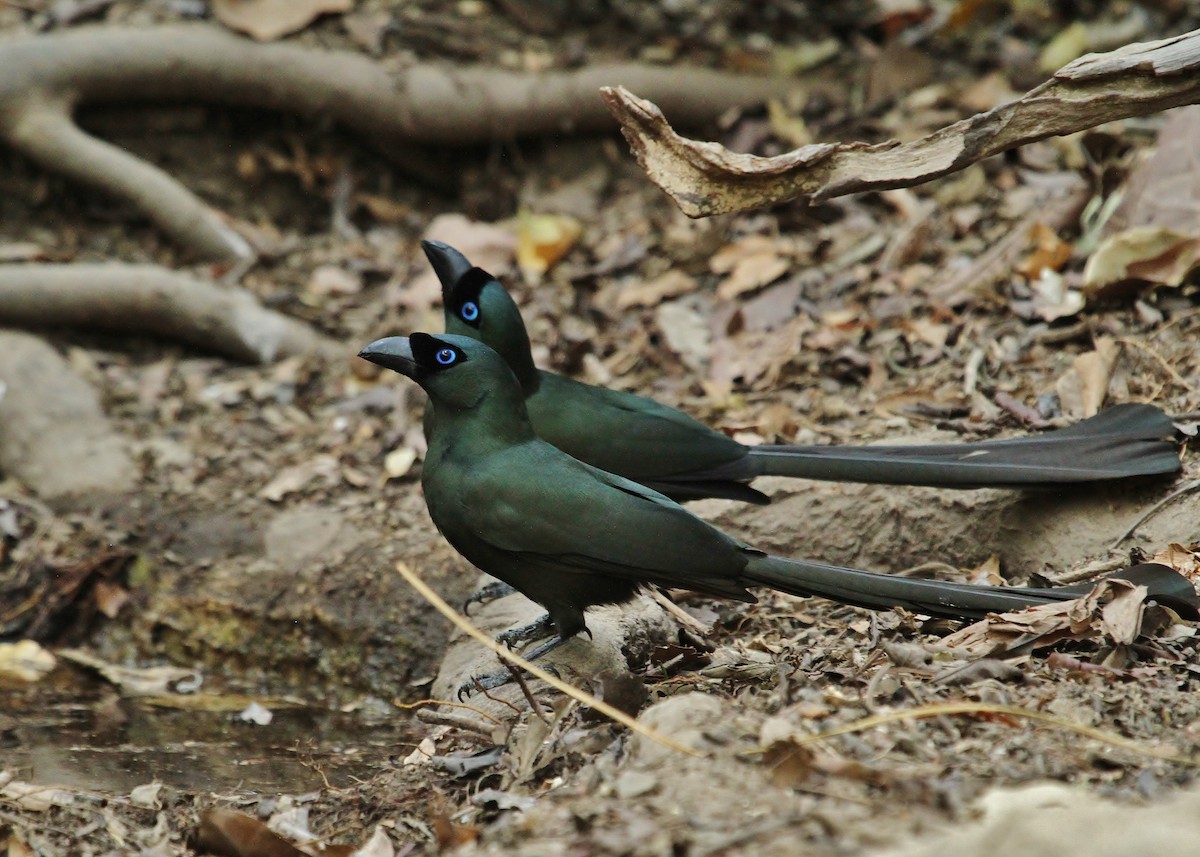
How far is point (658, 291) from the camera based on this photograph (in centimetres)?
659

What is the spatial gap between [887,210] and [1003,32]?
1.86 m

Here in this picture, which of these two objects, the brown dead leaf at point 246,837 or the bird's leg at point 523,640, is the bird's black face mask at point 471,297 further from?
the brown dead leaf at point 246,837

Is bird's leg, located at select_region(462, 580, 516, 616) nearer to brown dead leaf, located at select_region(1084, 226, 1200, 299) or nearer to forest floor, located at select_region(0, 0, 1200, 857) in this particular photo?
forest floor, located at select_region(0, 0, 1200, 857)

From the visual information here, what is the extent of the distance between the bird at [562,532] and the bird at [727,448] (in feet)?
2.16

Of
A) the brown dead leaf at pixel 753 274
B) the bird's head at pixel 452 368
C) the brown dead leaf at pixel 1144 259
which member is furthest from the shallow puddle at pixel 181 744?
the brown dead leaf at pixel 1144 259

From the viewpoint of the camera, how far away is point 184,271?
7156mm

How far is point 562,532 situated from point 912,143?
1453mm

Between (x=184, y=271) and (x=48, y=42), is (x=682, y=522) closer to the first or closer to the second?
(x=184, y=271)

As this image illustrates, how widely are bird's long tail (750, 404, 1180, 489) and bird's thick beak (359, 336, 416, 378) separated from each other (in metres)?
1.37

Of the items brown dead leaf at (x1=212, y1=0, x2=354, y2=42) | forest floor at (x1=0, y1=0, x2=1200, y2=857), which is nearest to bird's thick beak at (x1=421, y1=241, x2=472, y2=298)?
forest floor at (x1=0, y1=0, x2=1200, y2=857)

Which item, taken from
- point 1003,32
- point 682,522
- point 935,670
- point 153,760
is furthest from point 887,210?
point 153,760

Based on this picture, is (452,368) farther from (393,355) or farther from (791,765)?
(791,765)

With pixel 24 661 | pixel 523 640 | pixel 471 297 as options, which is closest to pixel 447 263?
pixel 471 297

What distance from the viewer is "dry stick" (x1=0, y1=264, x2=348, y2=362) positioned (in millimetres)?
6590
